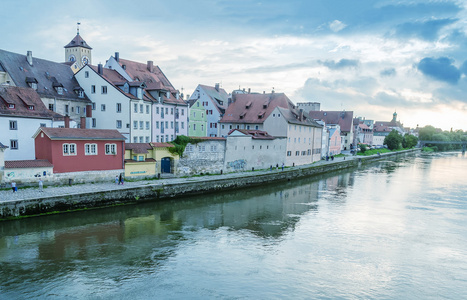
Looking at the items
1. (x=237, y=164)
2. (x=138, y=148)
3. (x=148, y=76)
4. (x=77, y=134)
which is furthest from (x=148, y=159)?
(x=148, y=76)

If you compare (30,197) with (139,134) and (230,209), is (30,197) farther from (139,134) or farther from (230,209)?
(139,134)

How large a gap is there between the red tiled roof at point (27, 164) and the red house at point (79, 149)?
Result: 49 centimetres

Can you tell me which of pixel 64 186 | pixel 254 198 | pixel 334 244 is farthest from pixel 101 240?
pixel 254 198

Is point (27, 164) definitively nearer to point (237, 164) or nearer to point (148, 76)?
point (237, 164)

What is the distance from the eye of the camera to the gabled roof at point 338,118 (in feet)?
243

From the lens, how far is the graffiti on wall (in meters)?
35.5

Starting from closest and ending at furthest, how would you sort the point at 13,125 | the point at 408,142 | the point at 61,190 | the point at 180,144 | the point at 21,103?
1. the point at 61,190
2. the point at 13,125
3. the point at 21,103
4. the point at 180,144
5. the point at 408,142

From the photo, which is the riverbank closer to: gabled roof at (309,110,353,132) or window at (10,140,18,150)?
window at (10,140,18,150)

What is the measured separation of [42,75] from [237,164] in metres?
21.6

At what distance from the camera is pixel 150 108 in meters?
36.5

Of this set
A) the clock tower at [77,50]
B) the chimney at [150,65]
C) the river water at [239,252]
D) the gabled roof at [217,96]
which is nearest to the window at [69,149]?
the river water at [239,252]

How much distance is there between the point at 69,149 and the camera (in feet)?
77.6

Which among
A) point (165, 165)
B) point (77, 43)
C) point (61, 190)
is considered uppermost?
point (77, 43)

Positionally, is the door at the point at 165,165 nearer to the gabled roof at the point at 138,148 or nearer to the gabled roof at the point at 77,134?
the gabled roof at the point at 138,148
